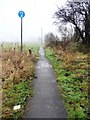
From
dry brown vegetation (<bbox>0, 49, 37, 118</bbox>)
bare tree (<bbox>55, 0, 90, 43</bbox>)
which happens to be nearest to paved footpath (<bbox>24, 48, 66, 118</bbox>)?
dry brown vegetation (<bbox>0, 49, 37, 118</bbox>)

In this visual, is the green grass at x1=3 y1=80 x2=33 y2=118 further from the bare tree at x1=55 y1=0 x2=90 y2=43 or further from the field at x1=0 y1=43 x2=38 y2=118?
the bare tree at x1=55 y1=0 x2=90 y2=43

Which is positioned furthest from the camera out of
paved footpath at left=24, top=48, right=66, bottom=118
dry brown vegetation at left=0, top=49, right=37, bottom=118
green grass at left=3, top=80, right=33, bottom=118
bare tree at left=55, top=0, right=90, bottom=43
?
bare tree at left=55, top=0, right=90, bottom=43

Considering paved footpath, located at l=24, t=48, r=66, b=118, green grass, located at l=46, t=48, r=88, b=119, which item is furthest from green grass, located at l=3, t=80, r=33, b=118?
green grass, located at l=46, t=48, r=88, b=119

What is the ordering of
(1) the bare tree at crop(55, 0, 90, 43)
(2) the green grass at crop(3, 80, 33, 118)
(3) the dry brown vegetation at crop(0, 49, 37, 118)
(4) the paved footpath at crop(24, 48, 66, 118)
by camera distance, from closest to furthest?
(4) the paved footpath at crop(24, 48, 66, 118)
(2) the green grass at crop(3, 80, 33, 118)
(3) the dry brown vegetation at crop(0, 49, 37, 118)
(1) the bare tree at crop(55, 0, 90, 43)

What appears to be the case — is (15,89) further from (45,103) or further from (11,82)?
(45,103)

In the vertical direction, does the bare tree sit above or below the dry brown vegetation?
above

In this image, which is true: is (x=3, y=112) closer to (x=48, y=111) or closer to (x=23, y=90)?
(x=48, y=111)

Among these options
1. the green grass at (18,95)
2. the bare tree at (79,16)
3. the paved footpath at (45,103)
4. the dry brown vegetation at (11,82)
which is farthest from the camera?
the bare tree at (79,16)

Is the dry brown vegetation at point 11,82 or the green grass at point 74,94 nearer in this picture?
the green grass at point 74,94

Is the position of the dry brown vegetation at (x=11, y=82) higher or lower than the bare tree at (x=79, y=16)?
lower

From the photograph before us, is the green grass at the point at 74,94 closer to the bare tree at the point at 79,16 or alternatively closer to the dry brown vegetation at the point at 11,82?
the dry brown vegetation at the point at 11,82

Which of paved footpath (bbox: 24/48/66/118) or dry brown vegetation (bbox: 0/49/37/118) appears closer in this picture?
paved footpath (bbox: 24/48/66/118)

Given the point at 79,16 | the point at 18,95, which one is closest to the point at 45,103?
the point at 18,95

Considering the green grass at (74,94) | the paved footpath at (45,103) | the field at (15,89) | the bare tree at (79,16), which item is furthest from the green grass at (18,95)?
the bare tree at (79,16)
